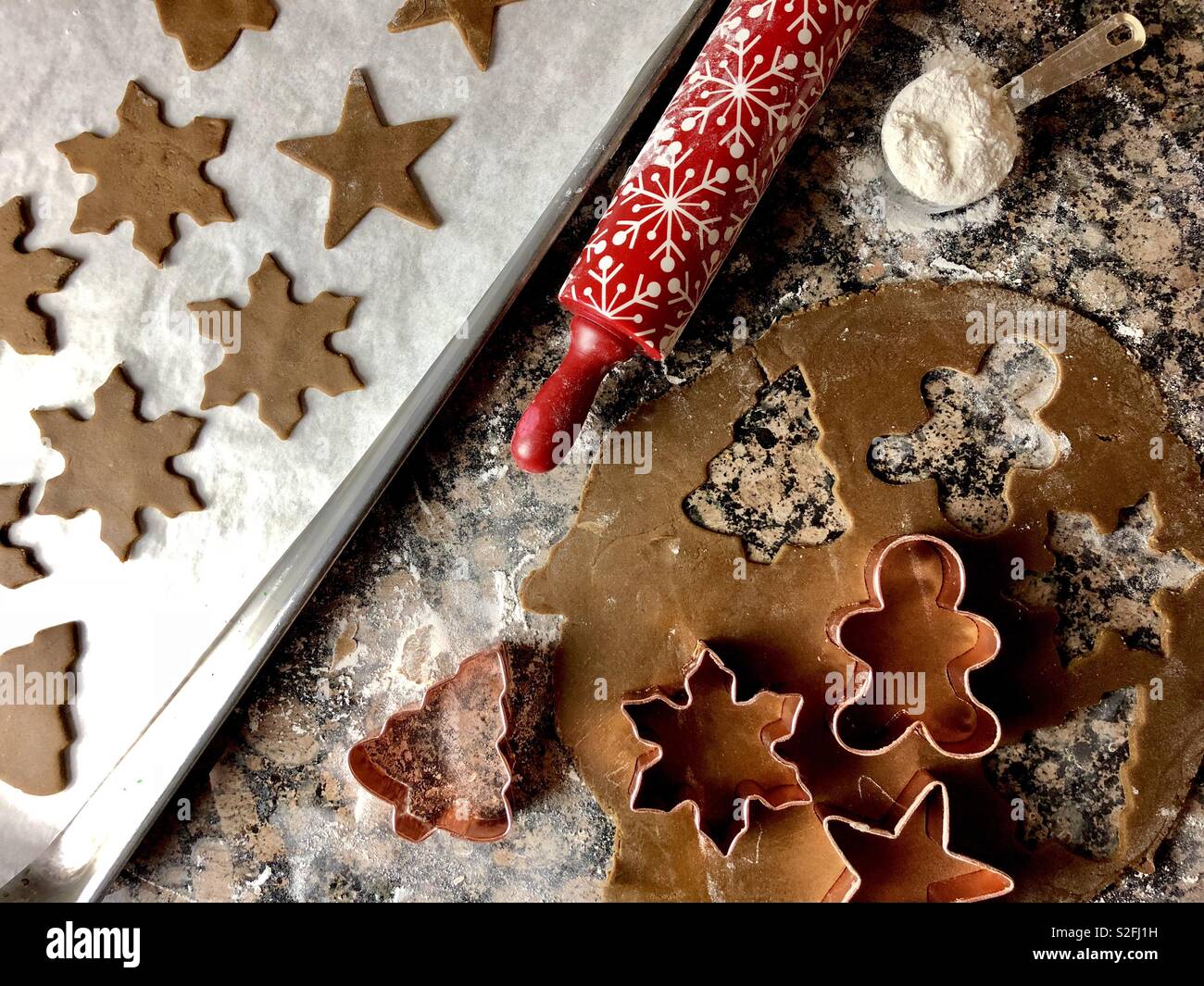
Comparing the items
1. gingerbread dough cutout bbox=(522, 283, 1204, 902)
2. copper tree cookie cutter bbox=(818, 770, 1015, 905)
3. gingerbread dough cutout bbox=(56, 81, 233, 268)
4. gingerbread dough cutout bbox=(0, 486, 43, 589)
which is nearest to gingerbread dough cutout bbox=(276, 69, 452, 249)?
gingerbread dough cutout bbox=(56, 81, 233, 268)

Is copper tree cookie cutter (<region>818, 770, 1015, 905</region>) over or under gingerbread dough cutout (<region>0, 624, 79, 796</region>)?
under

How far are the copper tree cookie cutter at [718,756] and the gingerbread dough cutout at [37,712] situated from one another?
69 centimetres

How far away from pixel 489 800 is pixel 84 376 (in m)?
0.72

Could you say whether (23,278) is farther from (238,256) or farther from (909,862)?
(909,862)

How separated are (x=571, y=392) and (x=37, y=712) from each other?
77 cm

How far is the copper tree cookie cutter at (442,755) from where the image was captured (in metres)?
0.95

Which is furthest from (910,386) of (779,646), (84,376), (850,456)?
(84,376)

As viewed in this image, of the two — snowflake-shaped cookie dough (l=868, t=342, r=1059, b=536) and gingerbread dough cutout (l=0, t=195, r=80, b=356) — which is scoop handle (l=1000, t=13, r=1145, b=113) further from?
gingerbread dough cutout (l=0, t=195, r=80, b=356)

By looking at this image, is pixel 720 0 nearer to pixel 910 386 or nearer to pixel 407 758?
pixel 910 386

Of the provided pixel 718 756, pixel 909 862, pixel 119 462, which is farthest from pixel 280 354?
pixel 909 862

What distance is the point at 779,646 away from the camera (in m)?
0.93

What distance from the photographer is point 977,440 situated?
3.00ft

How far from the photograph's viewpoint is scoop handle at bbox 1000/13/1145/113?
84 cm

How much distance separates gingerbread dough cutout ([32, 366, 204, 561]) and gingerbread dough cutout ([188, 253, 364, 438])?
8cm
